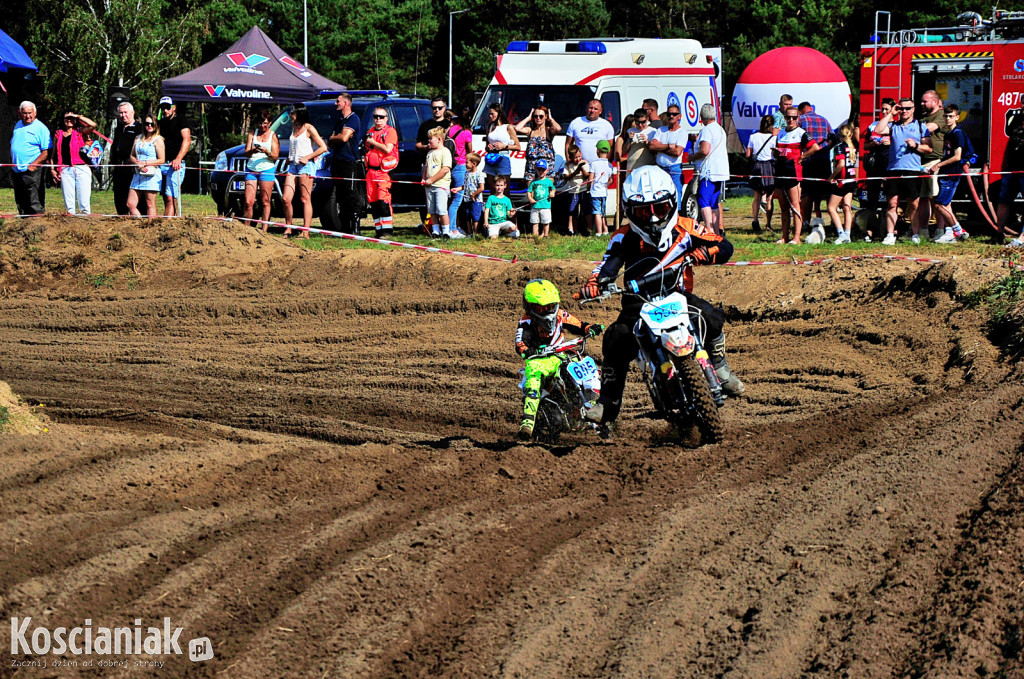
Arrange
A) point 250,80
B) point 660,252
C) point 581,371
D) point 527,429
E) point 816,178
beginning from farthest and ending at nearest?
point 250,80
point 816,178
point 581,371
point 527,429
point 660,252

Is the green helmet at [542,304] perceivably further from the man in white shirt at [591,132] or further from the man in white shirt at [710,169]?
the man in white shirt at [591,132]

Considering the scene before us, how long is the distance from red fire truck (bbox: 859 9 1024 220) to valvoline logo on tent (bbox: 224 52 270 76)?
15604mm

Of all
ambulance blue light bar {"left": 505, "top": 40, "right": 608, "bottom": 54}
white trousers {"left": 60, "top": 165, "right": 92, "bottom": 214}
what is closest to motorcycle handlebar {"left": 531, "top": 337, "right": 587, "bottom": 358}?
white trousers {"left": 60, "top": 165, "right": 92, "bottom": 214}

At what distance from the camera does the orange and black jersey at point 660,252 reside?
7.61 m

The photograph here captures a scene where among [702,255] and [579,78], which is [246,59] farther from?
[702,255]

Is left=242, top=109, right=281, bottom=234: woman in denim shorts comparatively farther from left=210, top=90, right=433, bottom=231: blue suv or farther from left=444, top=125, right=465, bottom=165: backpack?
left=444, top=125, right=465, bottom=165: backpack

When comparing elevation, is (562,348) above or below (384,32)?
below

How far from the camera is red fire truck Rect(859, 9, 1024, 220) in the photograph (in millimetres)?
18688

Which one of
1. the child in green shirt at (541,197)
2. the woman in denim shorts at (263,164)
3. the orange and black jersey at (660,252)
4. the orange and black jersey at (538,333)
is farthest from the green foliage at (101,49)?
the orange and black jersey at (660,252)

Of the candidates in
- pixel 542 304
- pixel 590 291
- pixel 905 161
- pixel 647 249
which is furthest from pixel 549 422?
pixel 905 161

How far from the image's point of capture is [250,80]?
28219 millimetres

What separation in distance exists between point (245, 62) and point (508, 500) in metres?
24.2

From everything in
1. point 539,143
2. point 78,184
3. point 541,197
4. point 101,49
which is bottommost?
point 541,197

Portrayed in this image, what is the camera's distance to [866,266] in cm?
1238
